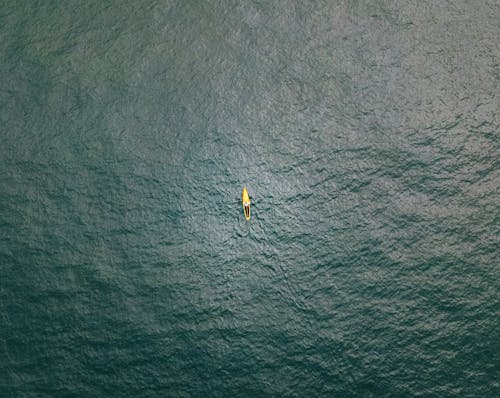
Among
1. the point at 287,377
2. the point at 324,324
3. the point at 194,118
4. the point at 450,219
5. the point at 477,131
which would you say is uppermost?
the point at 194,118

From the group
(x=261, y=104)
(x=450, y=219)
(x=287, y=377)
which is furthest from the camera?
(x=261, y=104)

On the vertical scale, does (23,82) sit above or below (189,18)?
below

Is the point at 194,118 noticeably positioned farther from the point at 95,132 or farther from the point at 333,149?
the point at 333,149

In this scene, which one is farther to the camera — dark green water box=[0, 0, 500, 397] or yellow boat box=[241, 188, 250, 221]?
yellow boat box=[241, 188, 250, 221]

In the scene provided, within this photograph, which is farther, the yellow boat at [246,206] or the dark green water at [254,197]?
the yellow boat at [246,206]

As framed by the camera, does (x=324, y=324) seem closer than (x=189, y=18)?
Yes

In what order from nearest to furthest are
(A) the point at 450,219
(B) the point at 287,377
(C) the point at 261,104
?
(B) the point at 287,377
(A) the point at 450,219
(C) the point at 261,104

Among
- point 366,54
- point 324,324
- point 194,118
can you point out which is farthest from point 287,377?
point 366,54

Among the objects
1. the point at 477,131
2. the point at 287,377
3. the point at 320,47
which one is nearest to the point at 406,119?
the point at 477,131
